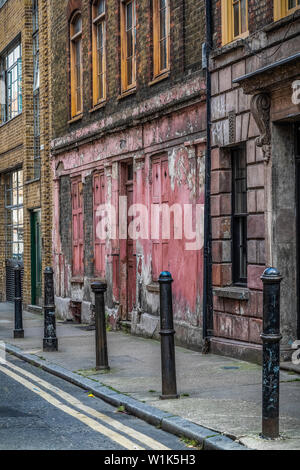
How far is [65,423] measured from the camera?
778 centimetres

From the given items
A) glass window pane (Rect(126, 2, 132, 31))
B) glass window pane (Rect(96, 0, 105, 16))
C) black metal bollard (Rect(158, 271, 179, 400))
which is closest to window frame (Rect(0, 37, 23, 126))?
glass window pane (Rect(96, 0, 105, 16))

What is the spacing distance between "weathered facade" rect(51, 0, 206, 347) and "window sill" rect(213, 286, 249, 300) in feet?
2.03

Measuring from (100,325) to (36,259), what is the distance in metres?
12.1

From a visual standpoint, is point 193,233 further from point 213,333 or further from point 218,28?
point 218,28

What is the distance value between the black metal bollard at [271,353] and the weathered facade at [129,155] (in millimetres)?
5833

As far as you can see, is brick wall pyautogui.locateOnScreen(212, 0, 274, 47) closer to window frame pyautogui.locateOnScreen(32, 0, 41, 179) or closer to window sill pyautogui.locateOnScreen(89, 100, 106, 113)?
window sill pyautogui.locateOnScreen(89, 100, 106, 113)

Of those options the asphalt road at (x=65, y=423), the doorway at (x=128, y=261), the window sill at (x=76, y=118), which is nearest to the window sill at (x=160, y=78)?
the doorway at (x=128, y=261)

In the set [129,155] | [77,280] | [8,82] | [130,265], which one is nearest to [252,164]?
[129,155]

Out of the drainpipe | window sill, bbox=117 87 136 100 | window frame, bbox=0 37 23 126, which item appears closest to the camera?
the drainpipe

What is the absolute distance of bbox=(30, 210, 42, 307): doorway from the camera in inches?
871

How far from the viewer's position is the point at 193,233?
12953mm

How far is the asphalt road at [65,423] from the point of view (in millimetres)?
6895
